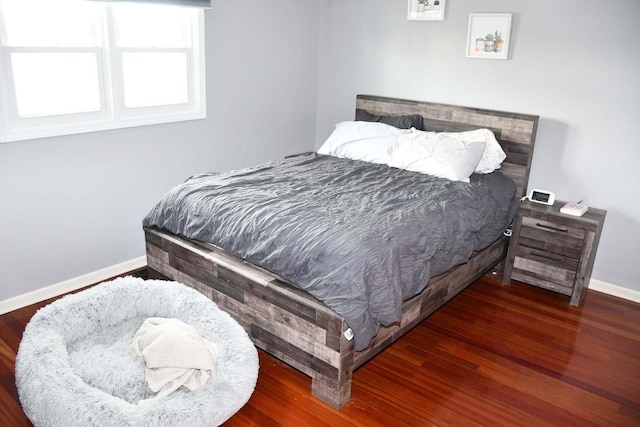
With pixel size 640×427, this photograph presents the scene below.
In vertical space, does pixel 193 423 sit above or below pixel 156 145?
below

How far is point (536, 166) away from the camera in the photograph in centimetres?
371

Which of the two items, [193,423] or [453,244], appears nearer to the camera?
[193,423]

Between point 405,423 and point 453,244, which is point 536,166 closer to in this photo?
point 453,244

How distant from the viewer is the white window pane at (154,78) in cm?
349

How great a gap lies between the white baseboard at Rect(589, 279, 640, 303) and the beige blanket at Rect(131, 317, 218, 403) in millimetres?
2740

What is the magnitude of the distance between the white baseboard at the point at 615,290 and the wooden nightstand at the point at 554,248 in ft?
0.39

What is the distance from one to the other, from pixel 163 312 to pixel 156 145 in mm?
1511

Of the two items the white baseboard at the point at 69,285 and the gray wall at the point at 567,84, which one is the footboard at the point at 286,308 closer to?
the white baseboard at the point at 69,285

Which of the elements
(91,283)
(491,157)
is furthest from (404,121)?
(91,283)

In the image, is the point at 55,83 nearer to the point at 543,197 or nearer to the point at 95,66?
the point at 95,66

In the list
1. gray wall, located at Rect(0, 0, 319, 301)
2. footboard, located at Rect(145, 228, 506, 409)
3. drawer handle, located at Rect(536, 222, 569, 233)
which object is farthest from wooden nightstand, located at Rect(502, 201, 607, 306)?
gray wall, located at Rect(0, 0, 319, 301)

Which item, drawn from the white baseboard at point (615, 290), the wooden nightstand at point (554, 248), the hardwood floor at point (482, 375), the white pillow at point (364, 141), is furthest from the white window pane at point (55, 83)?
the white baseboard at point (615, 290)

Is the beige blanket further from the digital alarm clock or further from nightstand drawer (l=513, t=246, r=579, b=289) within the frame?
the digital alarm clock

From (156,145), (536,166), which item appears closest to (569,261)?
(536,166)
